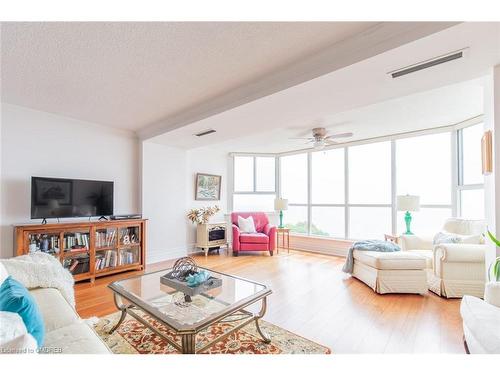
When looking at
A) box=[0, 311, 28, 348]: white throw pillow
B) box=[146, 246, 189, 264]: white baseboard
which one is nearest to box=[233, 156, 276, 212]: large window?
box=[146, 246, 189, 264]: white baseboard

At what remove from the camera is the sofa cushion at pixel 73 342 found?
1.13 meters

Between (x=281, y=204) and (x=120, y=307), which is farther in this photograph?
(x=281, y=204)

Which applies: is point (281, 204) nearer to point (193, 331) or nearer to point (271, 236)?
point (271, 236)

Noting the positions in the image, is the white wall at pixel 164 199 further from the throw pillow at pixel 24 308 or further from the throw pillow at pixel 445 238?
the throw pillow at pixel 445 238

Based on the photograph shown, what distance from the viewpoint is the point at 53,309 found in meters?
1.50

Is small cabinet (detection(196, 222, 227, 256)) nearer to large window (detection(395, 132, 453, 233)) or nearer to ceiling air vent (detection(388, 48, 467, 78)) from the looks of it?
large window (detection(395, 132, 453, 233))

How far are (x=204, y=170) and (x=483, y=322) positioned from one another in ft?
15.8

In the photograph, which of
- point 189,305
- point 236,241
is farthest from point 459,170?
point 189,305

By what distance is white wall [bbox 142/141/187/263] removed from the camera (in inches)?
164

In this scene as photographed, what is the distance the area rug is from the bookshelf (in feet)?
4.83

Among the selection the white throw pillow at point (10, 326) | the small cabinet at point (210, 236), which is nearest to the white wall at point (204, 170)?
the small cabinet at point (210, 236)

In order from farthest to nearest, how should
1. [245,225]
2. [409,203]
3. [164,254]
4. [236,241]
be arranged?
[245,225], [236,241], [164,254], [409,203]

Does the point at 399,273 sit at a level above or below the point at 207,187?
below

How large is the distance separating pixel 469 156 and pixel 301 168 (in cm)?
304
